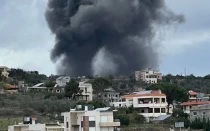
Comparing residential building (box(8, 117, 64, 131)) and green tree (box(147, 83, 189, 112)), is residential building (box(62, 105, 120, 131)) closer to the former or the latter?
residential building (box(8, 117, 64, 131))

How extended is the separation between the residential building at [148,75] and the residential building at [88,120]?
2467 inches

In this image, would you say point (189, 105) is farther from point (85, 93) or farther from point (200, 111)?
point (85, 93)

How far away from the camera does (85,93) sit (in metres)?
69.4

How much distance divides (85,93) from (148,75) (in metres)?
30.0

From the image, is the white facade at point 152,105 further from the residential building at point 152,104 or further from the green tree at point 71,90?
the green tree at point 71,90

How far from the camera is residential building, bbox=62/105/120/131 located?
32375 mm

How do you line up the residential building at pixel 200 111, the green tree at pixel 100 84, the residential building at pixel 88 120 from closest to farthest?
the residential building at pixel 88 120, the residential building at pixel 200 111, the green tree at pixel 100 84

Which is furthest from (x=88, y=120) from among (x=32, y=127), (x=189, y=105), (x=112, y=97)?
(x=112, y=97)

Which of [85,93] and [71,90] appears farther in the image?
[85,93]

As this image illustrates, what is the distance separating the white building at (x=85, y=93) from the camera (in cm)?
6838

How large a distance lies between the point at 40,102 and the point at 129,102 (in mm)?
9706

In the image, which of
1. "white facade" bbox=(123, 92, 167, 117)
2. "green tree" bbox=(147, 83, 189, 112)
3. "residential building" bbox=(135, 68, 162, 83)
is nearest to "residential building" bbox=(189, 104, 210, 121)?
"white facade" bbox=(123, 92, 167, 117)

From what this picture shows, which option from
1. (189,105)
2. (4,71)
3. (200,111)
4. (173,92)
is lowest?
(200,111)

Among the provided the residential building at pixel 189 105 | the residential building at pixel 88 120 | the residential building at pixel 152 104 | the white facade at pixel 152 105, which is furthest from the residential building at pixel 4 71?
the residential building at pixel 88 120
